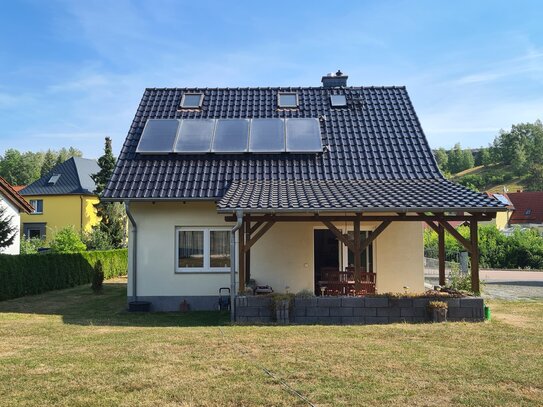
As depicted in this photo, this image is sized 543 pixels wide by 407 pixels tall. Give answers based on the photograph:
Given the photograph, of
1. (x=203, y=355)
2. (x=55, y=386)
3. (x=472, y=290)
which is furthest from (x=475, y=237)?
(x=55, y=386)

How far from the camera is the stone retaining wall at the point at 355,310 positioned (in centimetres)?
1087

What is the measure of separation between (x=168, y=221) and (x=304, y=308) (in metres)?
4.77

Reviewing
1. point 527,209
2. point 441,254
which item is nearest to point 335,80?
point 441,254

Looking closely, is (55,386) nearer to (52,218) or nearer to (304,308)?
(304,308)

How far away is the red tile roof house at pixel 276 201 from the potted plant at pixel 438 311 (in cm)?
138

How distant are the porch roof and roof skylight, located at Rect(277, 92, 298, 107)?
13.2 feet

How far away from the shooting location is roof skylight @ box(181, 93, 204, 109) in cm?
1669

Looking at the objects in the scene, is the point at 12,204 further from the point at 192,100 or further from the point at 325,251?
the point at 325,251

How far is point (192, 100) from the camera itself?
16984 mm

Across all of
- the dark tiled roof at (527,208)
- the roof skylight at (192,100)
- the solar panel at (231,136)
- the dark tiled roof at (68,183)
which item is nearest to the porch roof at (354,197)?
the solar panel at (231,136)

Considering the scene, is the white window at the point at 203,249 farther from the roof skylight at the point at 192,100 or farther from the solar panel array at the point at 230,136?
the roof skylight at the point at 192,100

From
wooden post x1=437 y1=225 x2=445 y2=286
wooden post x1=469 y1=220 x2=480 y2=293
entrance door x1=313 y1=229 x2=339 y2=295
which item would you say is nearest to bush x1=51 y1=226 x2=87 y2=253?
entrance door x1=313 y1=229 x2=339 y2=295

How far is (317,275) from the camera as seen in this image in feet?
46.2

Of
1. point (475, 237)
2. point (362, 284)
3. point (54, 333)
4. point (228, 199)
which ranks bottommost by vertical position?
point (54, 333)
